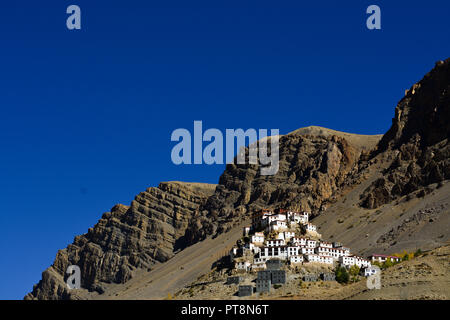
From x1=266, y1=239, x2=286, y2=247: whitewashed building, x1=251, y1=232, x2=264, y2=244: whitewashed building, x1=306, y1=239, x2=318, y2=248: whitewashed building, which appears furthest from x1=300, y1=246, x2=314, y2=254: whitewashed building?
x1=251, y1=232, x2=264, y2=244: whitewashed building

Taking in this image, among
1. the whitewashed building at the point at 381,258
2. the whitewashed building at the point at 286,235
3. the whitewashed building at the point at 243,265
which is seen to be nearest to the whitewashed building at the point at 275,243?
the whitewashed building at the point at 286,235

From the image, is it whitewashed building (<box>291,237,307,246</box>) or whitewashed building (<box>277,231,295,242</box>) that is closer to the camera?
whitewashed building (<box>291,237,307,246</box>)

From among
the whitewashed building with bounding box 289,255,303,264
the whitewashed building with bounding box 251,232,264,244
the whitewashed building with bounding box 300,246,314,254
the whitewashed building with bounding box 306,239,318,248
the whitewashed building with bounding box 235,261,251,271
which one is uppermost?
the whitewashed building with bounding box 251,232,264,244

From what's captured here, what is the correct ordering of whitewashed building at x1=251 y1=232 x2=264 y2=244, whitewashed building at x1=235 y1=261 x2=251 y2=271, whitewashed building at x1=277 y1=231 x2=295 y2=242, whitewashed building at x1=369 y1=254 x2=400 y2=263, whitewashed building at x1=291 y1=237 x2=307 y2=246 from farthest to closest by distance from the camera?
whitewashed building at x1=369 y1=254 x2=400 y2=263 < whitewashed building at x1=277 y1=231 x2=295 y2=242 < whitewashed building at x1=251 y1=232 x2=264 y2=244 < whitewashed building at x1=291 y1=237 x2=307 y2=246 < whitewashed building at x1=235 y1=261 x2=251 y2=271

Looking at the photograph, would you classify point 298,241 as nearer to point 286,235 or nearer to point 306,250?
point 306,250

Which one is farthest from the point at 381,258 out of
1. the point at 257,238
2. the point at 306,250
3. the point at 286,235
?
the point at 257,238

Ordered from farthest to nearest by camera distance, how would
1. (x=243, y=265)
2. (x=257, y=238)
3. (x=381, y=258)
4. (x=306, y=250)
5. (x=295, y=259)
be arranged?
(x=381, y=258) → (x=257, y=238) → (x=243, y=265) → (x=306, y=250) → (x=295, y=259)

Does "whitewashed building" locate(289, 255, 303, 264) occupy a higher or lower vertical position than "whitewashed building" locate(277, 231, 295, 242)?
lower

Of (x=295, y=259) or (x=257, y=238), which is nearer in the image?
(x=295, y=259)

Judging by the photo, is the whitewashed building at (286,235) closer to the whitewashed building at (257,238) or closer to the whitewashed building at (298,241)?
the whitewashed building at (298,241)

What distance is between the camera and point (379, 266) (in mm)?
171750

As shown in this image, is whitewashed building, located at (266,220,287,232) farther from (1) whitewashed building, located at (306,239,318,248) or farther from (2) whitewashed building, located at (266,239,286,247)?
(1) whitewashed building, located at (306,239,318,248)
